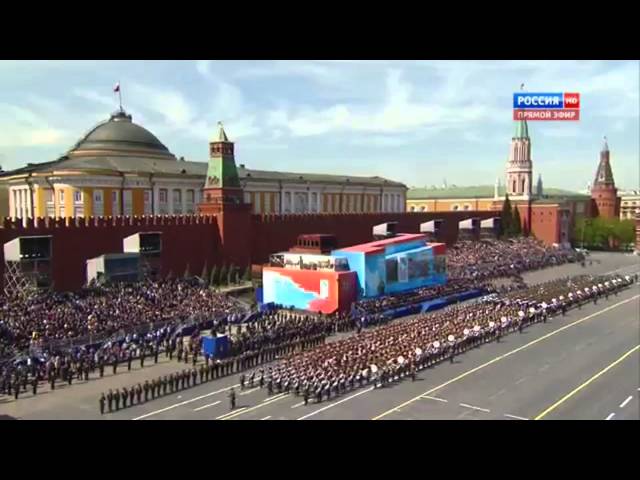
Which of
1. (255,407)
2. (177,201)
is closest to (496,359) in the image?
(255,407)

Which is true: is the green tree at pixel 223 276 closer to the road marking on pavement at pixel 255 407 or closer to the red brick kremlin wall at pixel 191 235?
the red brick kremlin wall at pixel 191 235

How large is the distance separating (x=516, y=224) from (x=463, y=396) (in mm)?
50179

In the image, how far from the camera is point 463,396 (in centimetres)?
1605

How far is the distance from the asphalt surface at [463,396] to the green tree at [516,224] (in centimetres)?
4111

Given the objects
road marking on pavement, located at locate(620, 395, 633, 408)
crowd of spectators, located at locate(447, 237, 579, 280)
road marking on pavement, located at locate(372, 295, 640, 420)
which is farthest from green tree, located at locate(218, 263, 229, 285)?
road marking on pavement, located at locate(620, 395, 633, 408)

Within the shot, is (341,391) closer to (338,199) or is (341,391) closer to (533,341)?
(533,341)

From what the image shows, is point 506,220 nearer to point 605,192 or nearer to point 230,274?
point 605,192

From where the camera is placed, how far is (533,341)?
23172 millimetres

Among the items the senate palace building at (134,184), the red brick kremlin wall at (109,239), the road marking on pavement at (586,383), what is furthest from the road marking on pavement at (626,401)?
the senate palace building at (134,184)

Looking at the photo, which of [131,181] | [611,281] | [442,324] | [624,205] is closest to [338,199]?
[131,181]

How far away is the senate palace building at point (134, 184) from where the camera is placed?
36475 mm

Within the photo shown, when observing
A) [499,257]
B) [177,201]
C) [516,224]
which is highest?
[177,201]

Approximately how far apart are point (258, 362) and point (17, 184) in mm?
26478

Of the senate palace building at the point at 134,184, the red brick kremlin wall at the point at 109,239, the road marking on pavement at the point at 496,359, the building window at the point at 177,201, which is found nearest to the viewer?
the road marking on pavement at the point at 496,359
